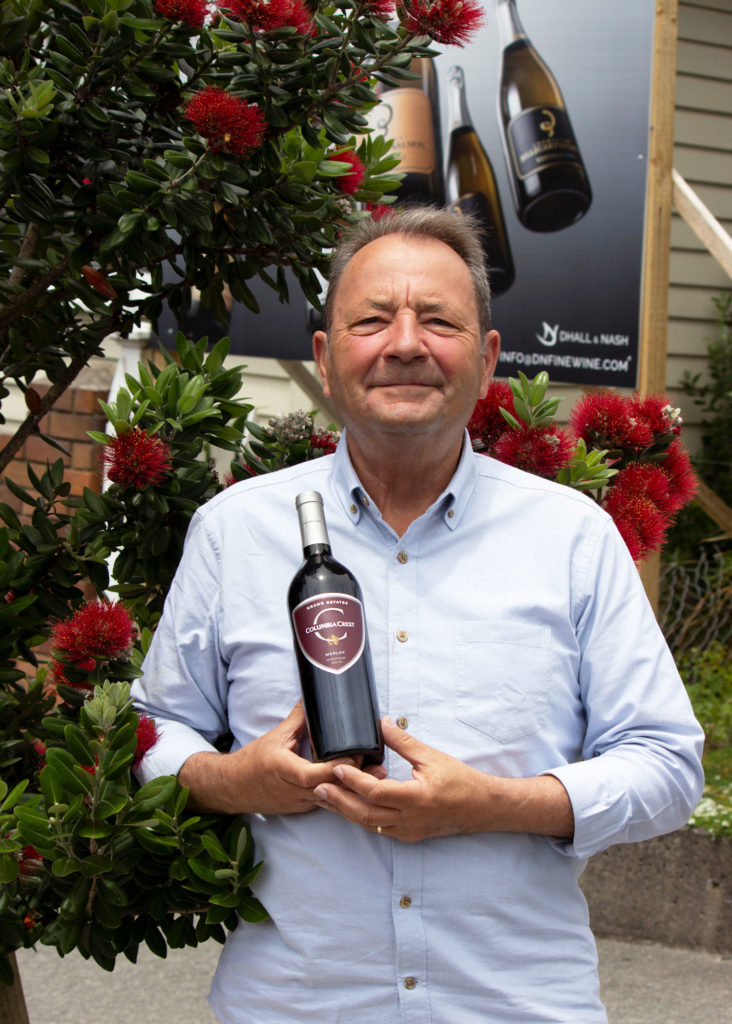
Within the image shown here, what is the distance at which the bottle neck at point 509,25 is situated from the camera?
15.7 feet

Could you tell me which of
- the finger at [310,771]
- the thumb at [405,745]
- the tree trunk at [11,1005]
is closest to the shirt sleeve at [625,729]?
the thumb at [405,745]

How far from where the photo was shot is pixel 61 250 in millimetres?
2049

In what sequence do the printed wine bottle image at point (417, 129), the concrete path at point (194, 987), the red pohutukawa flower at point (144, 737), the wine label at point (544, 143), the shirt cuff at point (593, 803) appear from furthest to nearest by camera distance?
the wine label at point (544, 143) < the printed wine bottle image at point (417, 129) < the concrete path at point (194, 987) < the red pohutukawa flower at point (144, 737) < the shirt cuff at point (593, 803)

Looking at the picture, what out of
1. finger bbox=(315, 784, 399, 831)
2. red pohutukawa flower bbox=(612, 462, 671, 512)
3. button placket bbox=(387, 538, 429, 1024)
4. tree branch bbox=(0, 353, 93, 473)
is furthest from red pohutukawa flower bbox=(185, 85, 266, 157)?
finger bbox=(315, 784, 399, 831)

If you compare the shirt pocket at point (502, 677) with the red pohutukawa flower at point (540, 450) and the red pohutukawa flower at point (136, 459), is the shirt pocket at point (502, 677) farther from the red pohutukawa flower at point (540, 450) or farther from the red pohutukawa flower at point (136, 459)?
the red pohutukawa flower at point (136, 459)

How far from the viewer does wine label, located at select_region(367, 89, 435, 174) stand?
4.72m

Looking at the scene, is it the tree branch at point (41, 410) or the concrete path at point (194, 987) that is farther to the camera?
the concrete path at point (194, 987)

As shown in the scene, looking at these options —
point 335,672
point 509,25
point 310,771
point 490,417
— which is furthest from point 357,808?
point 509,25

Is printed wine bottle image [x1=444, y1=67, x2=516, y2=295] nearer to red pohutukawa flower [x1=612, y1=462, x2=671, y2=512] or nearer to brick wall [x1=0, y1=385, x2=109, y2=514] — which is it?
brick wall [x1=0, y1=385, x2=109, y2=514]

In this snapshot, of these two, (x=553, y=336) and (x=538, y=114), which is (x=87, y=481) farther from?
(x=538, y=114)

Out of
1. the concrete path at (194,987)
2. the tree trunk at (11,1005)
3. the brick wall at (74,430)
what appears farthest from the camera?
the brick wall at (74,430)

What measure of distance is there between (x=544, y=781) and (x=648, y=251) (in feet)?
12.2

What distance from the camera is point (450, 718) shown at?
1664mm

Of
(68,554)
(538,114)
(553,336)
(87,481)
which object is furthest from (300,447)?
(538,114)
